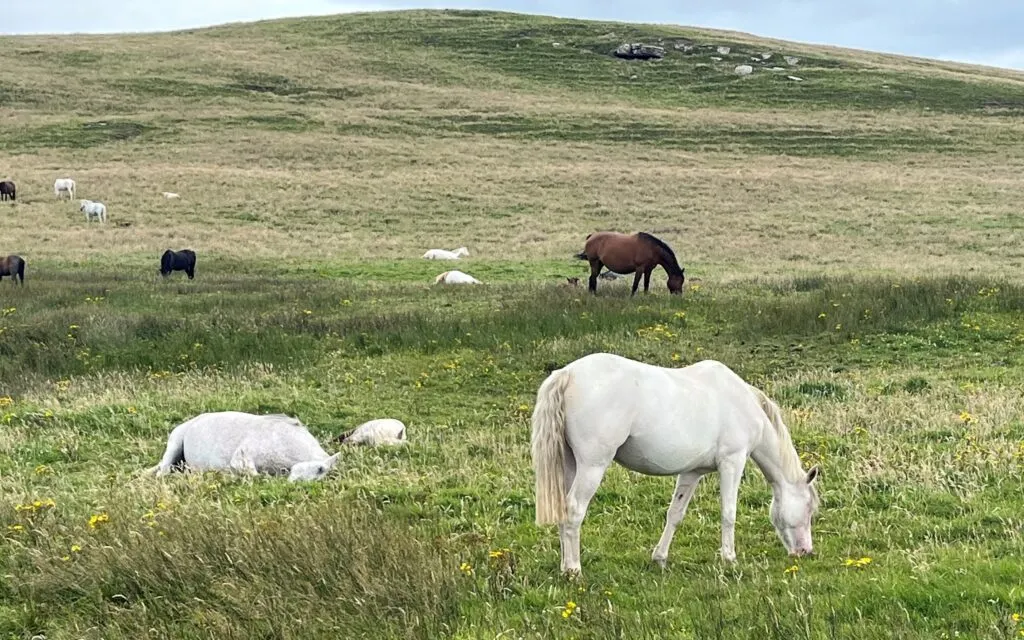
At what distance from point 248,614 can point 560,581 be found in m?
1.90

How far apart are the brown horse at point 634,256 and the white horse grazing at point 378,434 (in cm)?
1073

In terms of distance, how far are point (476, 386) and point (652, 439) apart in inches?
292

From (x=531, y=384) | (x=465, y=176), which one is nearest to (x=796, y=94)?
(x=465, y=176)

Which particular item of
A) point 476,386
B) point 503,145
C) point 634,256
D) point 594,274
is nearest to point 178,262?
point 594,274

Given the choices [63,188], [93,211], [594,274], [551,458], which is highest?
[551,458]

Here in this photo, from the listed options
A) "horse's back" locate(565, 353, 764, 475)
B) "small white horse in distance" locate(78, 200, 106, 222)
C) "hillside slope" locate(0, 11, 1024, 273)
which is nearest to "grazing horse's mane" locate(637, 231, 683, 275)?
"hillside slope" locate(0, 11, 1024, 273)

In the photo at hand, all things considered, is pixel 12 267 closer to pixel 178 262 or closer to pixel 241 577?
pixel 178 262

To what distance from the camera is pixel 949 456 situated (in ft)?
26.6

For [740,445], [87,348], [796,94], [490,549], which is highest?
[796,94]

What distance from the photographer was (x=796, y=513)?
6113 mm

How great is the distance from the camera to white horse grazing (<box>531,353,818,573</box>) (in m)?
5.59

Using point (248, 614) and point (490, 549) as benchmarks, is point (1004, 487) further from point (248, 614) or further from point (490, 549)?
point (248, 614)

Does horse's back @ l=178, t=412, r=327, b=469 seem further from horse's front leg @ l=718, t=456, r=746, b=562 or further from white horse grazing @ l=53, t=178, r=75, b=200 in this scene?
white horse grazing @ l=53, t=178, r=75, b=200

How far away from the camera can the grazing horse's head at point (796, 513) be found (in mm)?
6094
